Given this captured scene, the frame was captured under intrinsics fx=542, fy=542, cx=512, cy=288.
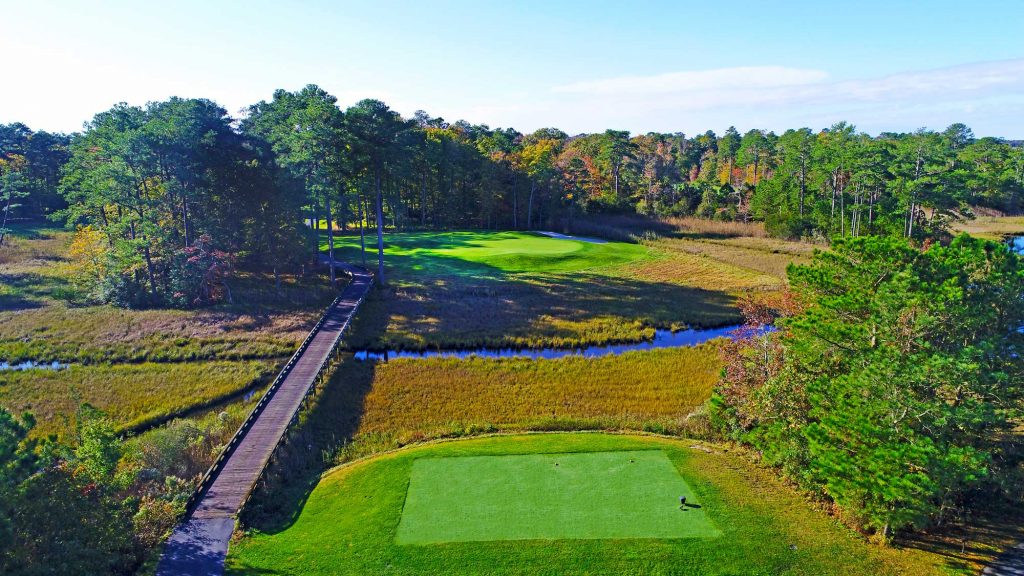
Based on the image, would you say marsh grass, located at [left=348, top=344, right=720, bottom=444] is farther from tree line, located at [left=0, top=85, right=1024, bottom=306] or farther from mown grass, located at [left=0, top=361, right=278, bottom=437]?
tree line, located at [left=0, top=85, right=1024, bottom=306]

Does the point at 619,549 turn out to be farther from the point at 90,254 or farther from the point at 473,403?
the point at 90,254

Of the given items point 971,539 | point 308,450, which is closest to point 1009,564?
point 971,539

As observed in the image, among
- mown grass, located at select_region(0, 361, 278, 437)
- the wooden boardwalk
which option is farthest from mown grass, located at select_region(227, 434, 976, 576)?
mown grass, located at select_region(0, 361, 278, 437)

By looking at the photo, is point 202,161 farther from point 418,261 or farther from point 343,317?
point 418,261

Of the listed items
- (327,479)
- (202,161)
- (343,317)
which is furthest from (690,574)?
(202,161)

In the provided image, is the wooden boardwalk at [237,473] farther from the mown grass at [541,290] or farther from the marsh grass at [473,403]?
the mown grass at [541,290]
